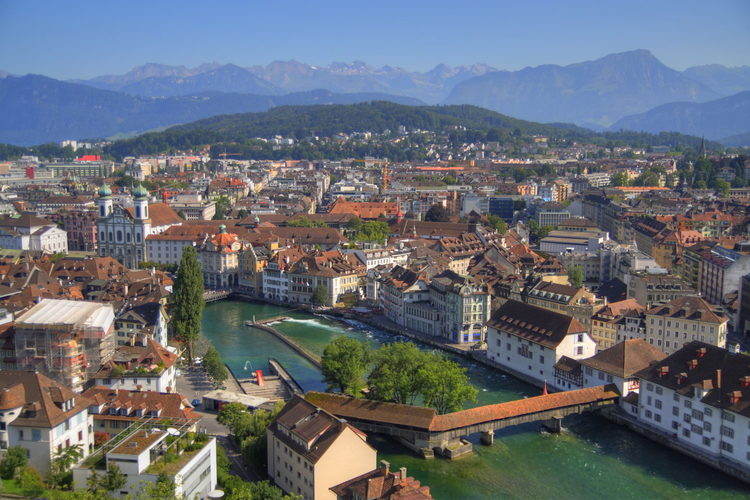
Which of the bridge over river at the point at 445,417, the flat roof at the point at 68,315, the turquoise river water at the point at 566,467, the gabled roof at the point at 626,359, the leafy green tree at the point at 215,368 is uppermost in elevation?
the flat roof at the point at 68,315

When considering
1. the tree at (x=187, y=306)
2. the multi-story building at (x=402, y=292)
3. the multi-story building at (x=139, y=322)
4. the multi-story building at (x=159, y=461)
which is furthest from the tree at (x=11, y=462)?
the multi-story building at (x=402, y=292)

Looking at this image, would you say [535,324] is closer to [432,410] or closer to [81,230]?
[432,410]

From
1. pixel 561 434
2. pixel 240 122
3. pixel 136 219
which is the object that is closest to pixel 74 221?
pixel 136 219

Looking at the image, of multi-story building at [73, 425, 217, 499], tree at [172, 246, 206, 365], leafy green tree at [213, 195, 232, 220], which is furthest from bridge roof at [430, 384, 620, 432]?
leafy green tree at [213, 195, 232, 220]

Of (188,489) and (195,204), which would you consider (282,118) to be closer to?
(195,204)

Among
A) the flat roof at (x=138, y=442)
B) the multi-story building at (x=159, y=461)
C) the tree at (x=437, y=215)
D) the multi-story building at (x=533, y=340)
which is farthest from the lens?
the tree at (x=437, y=215)

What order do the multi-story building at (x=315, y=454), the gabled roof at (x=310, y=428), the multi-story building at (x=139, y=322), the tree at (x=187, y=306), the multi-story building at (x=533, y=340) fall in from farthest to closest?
the tree at (x=187, y=306) → the multi-story building at (x=139, y=322) → the multi-story building at (x=533, y=340) → the gabled roof at (x=310, y=428) → the multi-story building at (x=315, y=454)

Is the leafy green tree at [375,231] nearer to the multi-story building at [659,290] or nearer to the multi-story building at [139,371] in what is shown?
the multi-story building at [659,290]

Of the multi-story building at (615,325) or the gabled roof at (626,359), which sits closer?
the gabled roof at (626,359)

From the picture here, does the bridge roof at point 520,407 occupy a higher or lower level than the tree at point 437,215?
lower
